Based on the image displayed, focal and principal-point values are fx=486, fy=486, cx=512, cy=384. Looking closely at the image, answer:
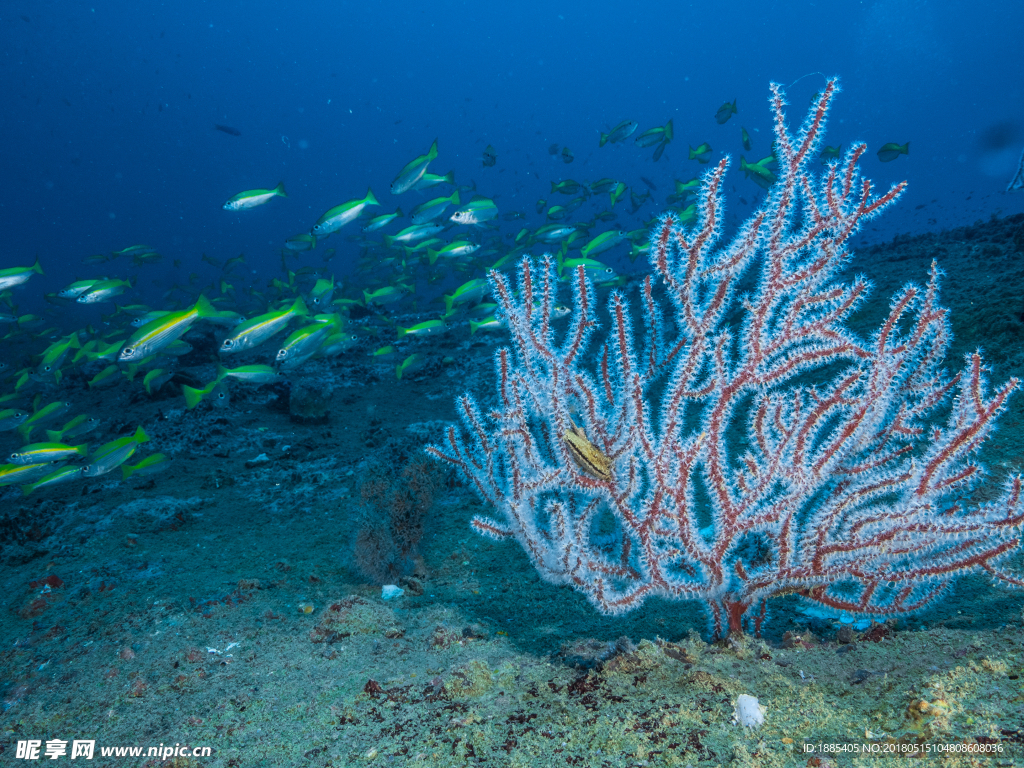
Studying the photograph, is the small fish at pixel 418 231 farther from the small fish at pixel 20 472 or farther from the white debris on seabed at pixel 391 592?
the white debris on seabed at pixel 391 592

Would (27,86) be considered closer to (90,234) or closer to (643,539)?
(90,234)

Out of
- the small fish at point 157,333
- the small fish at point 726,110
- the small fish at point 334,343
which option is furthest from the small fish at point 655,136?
the small fish at point 157,333

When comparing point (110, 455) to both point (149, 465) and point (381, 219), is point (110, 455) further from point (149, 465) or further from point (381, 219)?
point (381, 219)

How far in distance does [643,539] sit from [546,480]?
53cm

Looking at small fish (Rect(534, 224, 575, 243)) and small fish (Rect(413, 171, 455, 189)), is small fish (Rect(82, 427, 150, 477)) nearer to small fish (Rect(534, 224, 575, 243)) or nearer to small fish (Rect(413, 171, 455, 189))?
small fish (Rect(413, 171, 455, 189))

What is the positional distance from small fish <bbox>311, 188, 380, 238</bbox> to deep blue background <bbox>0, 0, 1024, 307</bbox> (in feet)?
298

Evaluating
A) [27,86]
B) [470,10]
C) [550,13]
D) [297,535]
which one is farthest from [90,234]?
[297,535]

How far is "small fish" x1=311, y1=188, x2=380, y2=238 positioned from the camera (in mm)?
7277

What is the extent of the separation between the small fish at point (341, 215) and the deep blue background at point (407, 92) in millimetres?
90823

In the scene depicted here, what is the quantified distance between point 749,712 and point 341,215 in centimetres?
763

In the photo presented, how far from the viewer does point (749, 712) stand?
5.29ft

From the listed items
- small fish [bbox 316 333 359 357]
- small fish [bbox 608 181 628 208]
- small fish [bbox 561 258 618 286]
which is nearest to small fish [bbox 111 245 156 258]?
small fish [bbox 316 333 359 357]

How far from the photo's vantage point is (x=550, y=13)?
4574 inches

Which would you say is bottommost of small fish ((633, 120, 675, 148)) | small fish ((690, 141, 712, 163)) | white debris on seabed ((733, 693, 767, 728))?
white debris on seabed ((733, 693, 767, 728))
